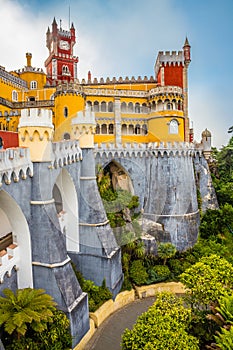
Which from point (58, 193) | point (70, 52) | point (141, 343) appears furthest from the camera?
point (70, 52)

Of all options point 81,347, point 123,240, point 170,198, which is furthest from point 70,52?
point 81,347

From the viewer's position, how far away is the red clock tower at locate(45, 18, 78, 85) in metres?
38.3

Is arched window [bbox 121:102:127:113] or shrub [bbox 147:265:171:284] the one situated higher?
arched window [bbox 121:102:127:113]

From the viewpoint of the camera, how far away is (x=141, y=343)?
10.1 metres

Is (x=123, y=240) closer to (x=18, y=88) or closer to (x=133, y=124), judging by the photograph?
(x=133, y=124)

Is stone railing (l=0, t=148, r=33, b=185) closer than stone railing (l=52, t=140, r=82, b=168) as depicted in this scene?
Yes

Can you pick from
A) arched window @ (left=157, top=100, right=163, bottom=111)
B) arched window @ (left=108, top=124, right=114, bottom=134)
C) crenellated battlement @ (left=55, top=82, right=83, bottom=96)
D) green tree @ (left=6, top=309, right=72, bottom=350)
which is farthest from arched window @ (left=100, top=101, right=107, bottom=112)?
green tree @ (left=6, top=309, right=72, bottom=350)

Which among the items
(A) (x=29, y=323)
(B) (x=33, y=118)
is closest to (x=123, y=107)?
(B) (x=33, y=118)

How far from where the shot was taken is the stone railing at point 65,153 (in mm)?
12634

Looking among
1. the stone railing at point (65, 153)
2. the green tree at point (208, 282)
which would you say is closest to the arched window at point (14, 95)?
the stone railing at point (65, 153)

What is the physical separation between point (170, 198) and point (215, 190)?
8.40 metres

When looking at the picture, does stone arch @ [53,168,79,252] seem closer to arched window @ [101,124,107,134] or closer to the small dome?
arched window @ [101,124,107,134]

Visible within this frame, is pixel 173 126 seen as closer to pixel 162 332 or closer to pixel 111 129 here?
pixel 111 129

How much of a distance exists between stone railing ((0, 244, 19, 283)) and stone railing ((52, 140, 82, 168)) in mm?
4238
